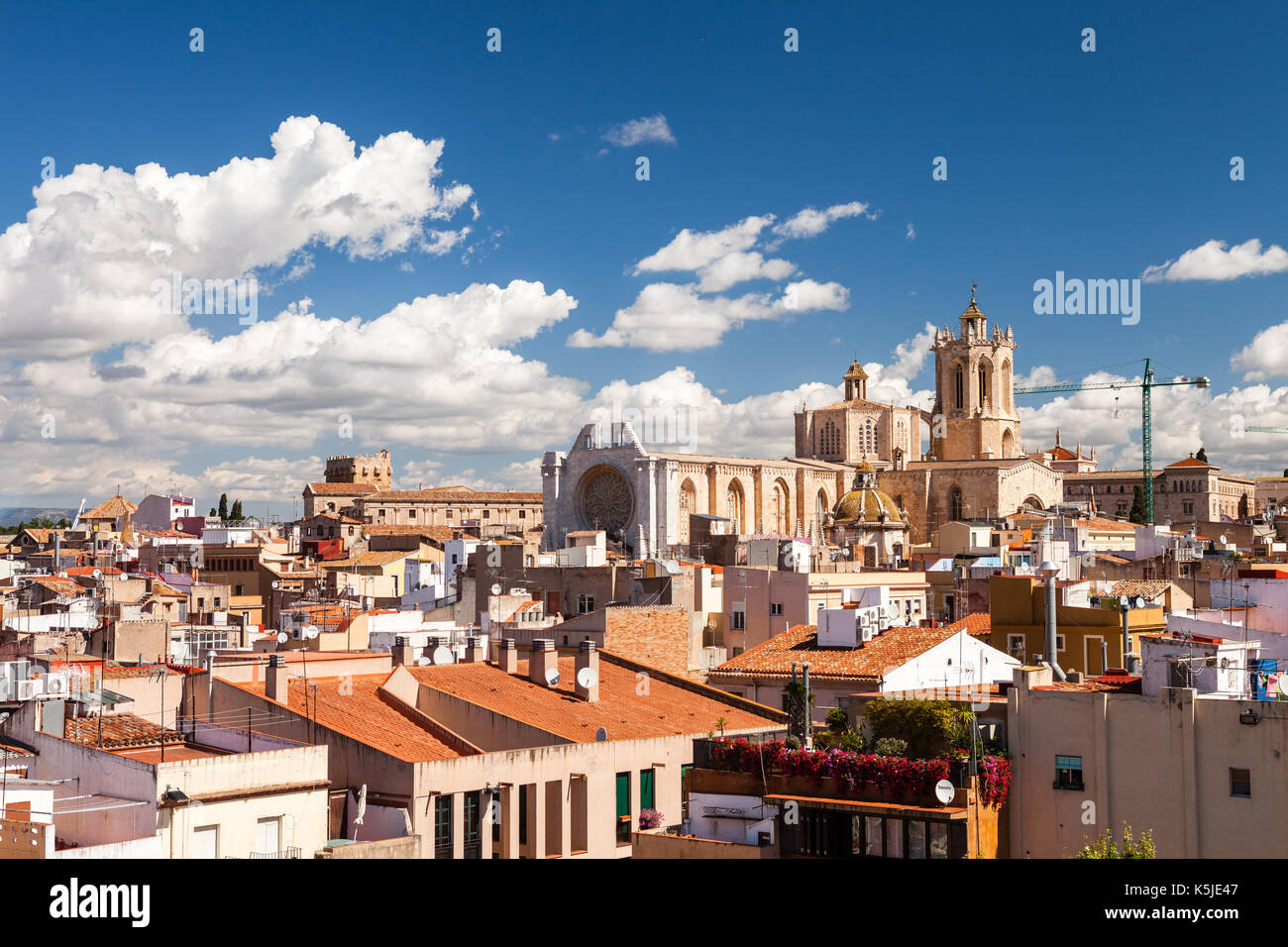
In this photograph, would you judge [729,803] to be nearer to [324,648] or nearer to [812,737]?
[812,737]

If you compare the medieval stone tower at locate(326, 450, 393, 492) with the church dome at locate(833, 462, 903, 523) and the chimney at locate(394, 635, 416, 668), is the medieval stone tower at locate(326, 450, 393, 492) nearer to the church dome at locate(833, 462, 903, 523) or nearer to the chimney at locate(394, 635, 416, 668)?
the church dome at locate(833, 462, 903, 523)

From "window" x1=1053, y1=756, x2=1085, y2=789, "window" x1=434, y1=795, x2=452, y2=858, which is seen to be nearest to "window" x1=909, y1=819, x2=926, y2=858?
"window" x1=1053, y1=756, x2=1085, y2=789

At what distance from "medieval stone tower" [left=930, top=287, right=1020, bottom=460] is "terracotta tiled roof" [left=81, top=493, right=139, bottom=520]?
59.1m

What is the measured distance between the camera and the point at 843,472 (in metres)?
106

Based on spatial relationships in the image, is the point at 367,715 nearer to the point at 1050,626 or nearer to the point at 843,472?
the point at 1050,626

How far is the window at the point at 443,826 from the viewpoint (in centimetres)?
1661

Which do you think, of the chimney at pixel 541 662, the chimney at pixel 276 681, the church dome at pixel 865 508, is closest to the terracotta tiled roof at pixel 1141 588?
the chimney at pixel 541 662

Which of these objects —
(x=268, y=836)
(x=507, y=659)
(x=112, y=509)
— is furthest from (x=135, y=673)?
(x=112, y=509)

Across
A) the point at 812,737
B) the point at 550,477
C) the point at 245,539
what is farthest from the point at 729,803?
the point at 550,477

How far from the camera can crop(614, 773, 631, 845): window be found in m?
18.8

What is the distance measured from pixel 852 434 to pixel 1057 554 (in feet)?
251

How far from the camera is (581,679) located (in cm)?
2280
